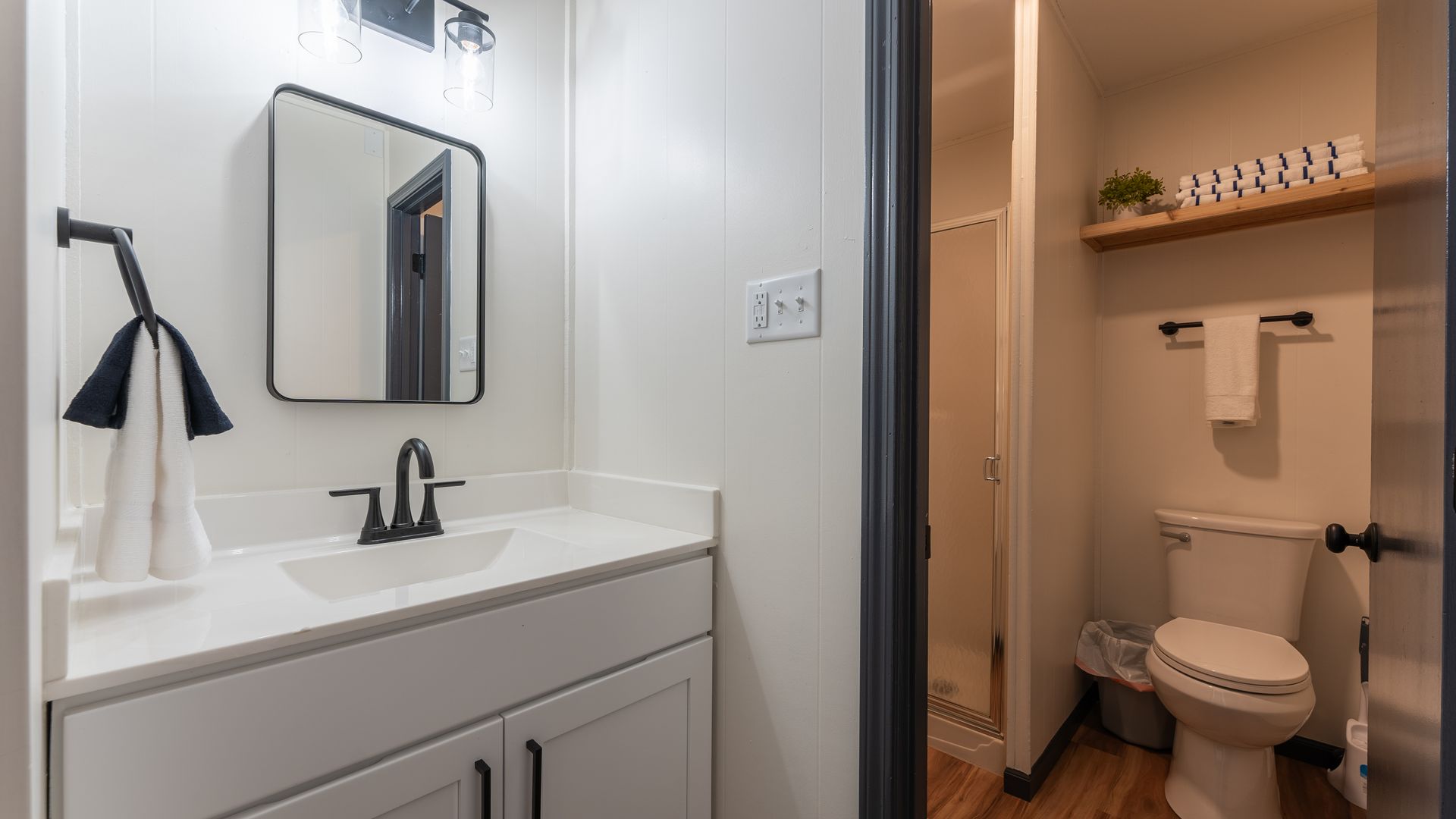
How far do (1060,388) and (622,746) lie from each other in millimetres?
1741

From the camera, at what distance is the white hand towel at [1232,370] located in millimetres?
2059

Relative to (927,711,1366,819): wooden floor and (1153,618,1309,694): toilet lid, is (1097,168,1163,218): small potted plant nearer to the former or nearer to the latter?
(1153,618,1309,694): toilet lid

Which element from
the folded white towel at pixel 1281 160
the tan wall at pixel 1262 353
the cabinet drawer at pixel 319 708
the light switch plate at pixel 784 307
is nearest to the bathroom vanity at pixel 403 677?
the cabinet drawer at pixel 319 708

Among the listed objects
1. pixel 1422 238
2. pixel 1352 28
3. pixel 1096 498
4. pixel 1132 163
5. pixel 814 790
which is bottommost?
pixel 814 790

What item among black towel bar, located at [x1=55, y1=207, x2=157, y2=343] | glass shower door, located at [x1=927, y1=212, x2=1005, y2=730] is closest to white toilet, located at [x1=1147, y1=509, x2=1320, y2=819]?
glass shower door, located at [x1=927, y1=212, x2=1005, y2=730]

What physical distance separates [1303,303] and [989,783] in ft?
6.36

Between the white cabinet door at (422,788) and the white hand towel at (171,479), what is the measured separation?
329mm

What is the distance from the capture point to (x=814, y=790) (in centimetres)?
109

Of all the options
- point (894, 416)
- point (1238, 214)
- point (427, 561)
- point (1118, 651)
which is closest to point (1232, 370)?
point (1238, 214)

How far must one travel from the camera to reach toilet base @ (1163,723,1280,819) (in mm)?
1658

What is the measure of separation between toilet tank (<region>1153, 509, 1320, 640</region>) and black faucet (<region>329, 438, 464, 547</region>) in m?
2.43

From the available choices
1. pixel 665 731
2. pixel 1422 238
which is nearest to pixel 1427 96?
pixel 1422 238

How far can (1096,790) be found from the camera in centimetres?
184

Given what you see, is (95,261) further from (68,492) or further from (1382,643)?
(1382,643)
